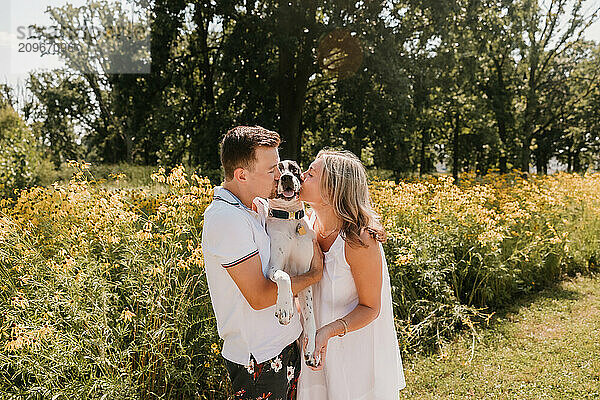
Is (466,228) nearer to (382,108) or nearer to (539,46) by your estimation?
(382,108)

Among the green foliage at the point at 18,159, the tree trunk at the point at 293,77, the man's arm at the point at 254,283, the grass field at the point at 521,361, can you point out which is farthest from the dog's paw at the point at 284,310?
the tree trunk at the point at 293,77

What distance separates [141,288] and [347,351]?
1818mm

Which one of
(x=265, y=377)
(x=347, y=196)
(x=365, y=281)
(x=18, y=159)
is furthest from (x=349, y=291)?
(x=18, y=159)

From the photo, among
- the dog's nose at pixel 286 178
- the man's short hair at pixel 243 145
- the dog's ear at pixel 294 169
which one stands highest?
the man's short hair at pixel 243 145

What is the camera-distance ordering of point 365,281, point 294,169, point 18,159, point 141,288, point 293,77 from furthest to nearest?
1. point 293,77
2. point 18,159
3. point 141,288
4. point 294,169
5. point 365,281

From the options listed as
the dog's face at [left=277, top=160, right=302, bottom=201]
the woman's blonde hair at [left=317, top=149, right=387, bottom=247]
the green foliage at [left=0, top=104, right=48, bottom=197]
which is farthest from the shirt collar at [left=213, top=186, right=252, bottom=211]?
the green foliage at [left=0, top=104, right=48, bottom=197]

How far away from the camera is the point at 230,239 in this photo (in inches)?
80.2

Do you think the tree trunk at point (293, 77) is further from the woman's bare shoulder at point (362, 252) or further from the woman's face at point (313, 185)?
the woman's bare shoulder at point (362, 252)

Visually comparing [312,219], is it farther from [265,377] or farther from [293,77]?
[293,77]

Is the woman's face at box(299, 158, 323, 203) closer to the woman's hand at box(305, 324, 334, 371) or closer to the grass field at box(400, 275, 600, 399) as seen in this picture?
the woman's hand at box(305, 324, 334, 371)

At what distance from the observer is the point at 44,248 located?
3979 mm

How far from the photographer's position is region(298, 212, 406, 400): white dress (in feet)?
8.16

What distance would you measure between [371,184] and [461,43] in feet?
31.4

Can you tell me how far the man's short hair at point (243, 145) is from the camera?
7.09 feet
